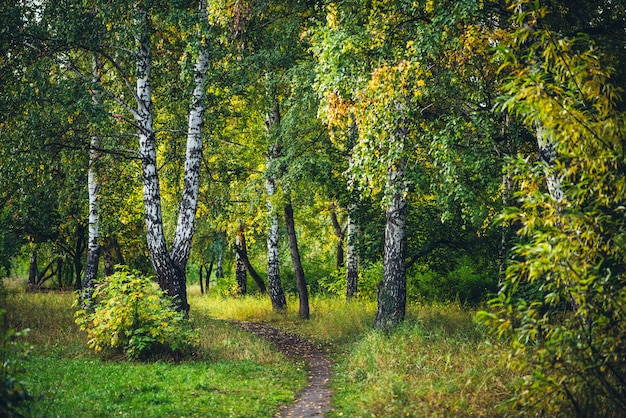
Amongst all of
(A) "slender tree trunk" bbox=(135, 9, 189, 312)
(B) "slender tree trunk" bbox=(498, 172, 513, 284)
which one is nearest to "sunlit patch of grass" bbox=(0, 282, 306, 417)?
(A) "slender tree trunk" bbox=(135, 9, 189, 312)

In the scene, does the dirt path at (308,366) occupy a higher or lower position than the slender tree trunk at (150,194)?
lower

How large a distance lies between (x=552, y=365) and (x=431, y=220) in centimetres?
1178

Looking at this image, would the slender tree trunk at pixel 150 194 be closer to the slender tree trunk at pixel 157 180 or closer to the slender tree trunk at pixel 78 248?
the slender tree trunk at pixel 157 180

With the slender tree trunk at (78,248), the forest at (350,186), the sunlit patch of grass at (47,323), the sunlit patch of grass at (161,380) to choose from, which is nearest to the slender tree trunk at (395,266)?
the forest at (350,186)

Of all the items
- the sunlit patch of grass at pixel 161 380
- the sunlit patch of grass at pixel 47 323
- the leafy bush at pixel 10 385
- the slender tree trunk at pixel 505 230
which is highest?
the slender tree trunk at pixel 505 230

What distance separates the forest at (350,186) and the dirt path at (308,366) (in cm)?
15

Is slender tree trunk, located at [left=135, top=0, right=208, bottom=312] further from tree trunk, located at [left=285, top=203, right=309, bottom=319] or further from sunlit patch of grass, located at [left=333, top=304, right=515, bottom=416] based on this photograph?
tree trunk, located at [left=285, top=203, right=309, bottom=319]

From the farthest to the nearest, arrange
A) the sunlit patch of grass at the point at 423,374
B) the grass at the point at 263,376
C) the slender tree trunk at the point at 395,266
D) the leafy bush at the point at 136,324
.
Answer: the slender tree trunk at the point at 395,266, the leafy bush at the point at 136,324, the grass at the point at 263,376, the sunlit patch of grass at the point at 423,374

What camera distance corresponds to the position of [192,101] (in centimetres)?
1486

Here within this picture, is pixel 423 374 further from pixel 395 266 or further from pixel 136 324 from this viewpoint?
pixel 136 324

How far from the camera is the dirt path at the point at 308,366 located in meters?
9.23

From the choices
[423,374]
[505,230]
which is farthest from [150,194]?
[505,230]

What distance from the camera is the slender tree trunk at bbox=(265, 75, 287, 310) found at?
691 inches

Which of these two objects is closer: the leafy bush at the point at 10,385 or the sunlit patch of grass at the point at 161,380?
the leafy bush at the point at 10,385
